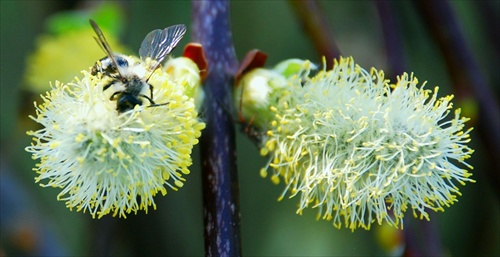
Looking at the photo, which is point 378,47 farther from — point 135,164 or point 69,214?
point 135,164

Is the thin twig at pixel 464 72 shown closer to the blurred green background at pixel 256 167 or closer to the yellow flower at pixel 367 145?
the blurred green background at pixel 256 167

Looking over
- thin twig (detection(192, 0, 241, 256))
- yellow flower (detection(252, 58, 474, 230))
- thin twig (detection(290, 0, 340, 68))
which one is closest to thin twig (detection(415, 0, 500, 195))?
thin twig (detection(290, 0, 340, 68))

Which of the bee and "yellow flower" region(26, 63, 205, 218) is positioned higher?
the bee

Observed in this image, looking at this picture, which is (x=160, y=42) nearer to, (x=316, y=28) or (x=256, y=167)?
(x=316, y=28)

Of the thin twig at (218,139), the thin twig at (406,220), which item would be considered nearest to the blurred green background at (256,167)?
the thin twig at (406,220)

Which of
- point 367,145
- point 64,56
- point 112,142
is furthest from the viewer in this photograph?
point 64,56

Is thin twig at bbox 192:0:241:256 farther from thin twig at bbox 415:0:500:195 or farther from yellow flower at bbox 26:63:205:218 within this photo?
thin twig at bbox 415:0:500:195

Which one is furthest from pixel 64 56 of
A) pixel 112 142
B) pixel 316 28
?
pixel 112 142
